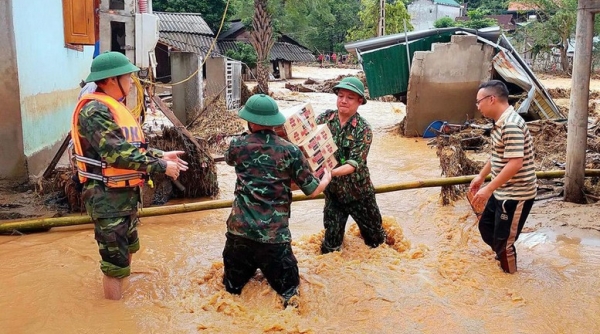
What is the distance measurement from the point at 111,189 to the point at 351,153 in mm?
1961

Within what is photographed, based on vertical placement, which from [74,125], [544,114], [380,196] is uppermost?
[74,125]

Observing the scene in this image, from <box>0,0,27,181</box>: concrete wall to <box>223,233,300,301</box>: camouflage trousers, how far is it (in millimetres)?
4278

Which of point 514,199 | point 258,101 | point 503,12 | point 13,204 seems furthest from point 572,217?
point 503,12

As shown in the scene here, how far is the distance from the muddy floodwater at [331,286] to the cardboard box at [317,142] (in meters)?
1.10

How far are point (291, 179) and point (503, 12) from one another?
55037 millimetres

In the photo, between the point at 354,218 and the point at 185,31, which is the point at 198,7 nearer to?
the point at 185,31

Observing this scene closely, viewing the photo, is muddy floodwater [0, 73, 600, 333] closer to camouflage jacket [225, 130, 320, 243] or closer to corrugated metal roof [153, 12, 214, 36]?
camouflage jacket [225, 130, 320, 243]

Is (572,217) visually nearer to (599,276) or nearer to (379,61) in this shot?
(599,276)

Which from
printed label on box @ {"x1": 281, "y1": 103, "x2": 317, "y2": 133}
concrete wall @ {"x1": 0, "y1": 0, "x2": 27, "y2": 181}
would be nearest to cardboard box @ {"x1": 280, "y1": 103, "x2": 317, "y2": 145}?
printed label on box @ {"x1": 281, "y1": 103, "x2": 317, "y2": 133}

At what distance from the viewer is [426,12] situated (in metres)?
56.0

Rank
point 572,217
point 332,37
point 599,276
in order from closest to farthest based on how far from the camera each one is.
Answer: point 599,276 → point 572,217 → point 332,37

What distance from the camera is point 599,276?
15.1 ft

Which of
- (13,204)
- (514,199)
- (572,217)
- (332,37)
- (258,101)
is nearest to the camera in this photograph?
(258,101)

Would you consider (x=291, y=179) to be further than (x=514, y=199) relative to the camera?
No
